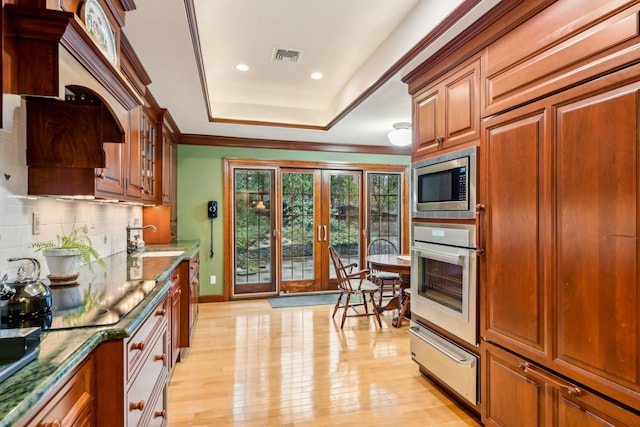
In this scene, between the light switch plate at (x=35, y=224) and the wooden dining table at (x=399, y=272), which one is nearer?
the light switch plate at (x=35, y=224)

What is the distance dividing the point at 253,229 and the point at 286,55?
9.19 feet

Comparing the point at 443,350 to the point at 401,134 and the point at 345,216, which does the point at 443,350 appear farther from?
the point at 345,216

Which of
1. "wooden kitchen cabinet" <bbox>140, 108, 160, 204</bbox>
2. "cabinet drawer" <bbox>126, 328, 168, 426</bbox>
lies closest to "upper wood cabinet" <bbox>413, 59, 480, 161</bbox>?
"cabinet drawer" <bbox>126, 328, 168, 426</bbox>

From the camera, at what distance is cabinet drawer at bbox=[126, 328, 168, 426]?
51.3 inches

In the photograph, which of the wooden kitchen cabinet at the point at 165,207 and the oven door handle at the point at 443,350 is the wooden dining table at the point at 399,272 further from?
the wooden kitchen cabinet at the point at 165,207

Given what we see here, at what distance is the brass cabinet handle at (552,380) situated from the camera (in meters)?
1.45

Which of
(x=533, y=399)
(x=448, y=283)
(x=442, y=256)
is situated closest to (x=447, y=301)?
(x=448, y=283)

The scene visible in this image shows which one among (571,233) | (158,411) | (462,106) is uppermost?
(462,106)

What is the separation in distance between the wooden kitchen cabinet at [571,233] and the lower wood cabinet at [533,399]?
0.12 ft

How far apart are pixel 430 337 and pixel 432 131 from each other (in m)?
1.54

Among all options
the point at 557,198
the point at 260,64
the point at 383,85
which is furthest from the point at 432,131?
the point at 260,64

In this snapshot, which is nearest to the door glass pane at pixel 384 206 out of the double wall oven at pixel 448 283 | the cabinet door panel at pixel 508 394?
the double wall oven at pixel 448 283

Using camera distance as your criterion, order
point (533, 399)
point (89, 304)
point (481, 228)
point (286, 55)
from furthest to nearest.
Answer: point (286, 55) → point (481, 228) → point (533, 399) → point (89, 304)

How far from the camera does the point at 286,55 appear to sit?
10.4 ft
